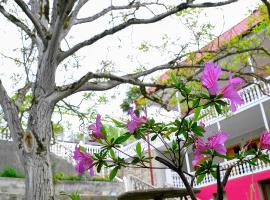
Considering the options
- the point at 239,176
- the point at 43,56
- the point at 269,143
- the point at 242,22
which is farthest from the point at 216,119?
the point at 269,143

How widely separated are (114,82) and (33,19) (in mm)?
2083

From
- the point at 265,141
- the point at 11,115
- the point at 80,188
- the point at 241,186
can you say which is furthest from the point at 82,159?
the point at 241,186

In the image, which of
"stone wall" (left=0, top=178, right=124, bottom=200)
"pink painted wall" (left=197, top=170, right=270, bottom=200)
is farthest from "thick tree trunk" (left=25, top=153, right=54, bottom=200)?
"pink painted wall" (left=197, top=170, right=270, bottom=200)

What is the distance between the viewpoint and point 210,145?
1937 millimetres

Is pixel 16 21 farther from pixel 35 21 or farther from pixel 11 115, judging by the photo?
pixel 11 115

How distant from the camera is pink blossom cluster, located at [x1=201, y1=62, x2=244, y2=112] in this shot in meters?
1.72

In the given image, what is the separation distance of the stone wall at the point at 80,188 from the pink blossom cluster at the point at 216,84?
941 centimetres

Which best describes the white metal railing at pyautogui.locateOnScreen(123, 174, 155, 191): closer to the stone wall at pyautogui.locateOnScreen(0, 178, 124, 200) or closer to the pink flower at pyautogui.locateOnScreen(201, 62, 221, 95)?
the stone wall at pyautogui.locateOnScreen(0, 178, 124, 200)

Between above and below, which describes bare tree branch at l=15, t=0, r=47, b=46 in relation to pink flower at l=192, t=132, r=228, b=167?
above

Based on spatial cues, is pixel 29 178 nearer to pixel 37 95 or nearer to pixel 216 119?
pixel 37 95

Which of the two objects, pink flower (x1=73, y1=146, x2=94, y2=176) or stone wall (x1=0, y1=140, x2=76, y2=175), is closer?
pink flower (x1=73, y1=146, x2=94, y2=176)

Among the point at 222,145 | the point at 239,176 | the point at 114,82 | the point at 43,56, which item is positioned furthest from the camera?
the point at 239,176

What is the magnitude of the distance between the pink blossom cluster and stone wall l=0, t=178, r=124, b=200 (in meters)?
9.41

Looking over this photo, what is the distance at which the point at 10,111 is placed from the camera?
6516 millimetres
